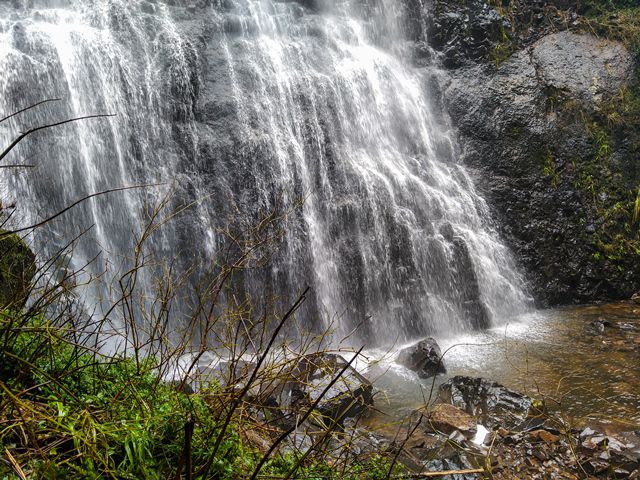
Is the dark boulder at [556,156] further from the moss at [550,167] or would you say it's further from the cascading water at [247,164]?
the cascading water at [247,164]

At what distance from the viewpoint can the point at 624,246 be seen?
1085 cm

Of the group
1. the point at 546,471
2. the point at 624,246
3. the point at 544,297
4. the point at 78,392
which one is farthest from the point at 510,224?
the point at 78,392

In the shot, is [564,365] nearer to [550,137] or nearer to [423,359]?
[423,359]

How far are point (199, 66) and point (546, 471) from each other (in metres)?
10.5

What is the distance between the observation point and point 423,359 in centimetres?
757

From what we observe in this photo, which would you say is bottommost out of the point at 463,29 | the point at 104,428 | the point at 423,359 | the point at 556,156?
the point at 423,359

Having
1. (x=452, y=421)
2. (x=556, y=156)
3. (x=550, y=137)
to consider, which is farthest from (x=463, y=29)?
(x=452, y=421)

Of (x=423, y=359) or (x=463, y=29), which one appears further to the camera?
(x=463, y=29)

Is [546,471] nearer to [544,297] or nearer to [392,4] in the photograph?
[544,297]

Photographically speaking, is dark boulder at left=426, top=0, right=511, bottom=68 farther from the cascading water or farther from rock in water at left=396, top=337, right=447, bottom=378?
rock in water at left=396, top=337, right=447, bottom=378

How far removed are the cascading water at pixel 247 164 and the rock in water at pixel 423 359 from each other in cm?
49

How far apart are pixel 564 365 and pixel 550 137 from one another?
22.8ft

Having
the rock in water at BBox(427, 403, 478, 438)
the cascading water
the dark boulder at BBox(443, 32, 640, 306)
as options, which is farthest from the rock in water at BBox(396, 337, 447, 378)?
the dark boulder at BBox(443, 32, 640, 306)

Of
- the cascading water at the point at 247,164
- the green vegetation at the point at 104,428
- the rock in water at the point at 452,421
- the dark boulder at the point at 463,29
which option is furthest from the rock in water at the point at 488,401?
the dark boulder at the point at 463,29
